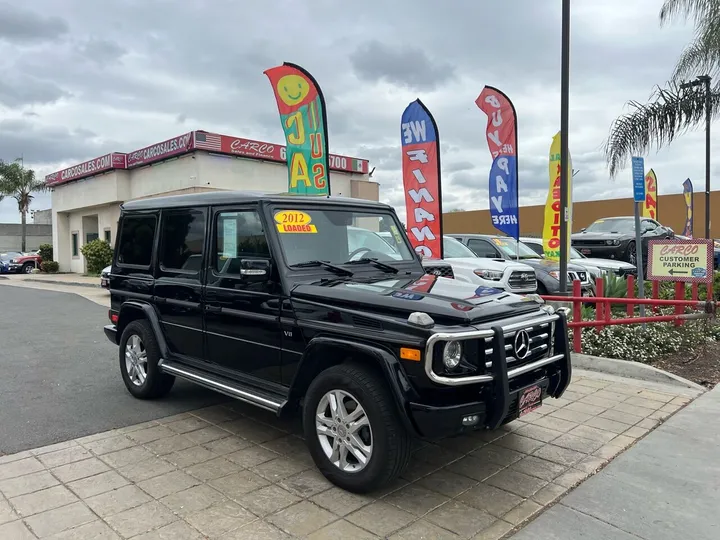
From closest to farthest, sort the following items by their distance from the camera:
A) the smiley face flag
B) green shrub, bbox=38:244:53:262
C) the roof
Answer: the roof < the smiley face flag < green shrub, bbox=38:244:53:262

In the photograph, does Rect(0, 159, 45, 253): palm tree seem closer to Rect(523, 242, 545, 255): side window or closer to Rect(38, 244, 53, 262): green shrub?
Rect(38, 244, 53, 262): green shrub

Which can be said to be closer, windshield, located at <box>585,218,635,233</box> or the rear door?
the rear door

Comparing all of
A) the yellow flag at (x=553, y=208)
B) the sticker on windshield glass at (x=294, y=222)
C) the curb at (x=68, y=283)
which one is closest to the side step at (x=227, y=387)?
the sticker on windshield glass at (x=294, y=222)

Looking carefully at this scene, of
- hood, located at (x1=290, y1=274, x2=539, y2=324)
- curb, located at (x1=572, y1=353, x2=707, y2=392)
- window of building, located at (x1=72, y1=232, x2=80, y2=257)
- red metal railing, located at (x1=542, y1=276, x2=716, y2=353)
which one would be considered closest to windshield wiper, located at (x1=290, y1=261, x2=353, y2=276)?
hood, located at (x1=290, y1=274, x2=539, y2=324)

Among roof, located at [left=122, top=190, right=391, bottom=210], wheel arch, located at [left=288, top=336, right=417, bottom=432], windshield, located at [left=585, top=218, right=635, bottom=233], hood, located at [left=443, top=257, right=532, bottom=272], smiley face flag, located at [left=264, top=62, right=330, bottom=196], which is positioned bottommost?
wheel arch, located at [left=288, top=336, right=417, bottom=432]

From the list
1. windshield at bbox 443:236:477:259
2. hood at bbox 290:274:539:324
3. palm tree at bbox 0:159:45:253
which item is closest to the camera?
hood at bbox 290:274:539:324

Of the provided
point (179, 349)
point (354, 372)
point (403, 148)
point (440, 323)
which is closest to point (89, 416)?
point (179, 349)

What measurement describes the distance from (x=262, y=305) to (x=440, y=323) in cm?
146

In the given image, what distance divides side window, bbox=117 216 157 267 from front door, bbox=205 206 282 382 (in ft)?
3.66

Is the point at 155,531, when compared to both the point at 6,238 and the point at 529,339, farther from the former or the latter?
the point at 6,238

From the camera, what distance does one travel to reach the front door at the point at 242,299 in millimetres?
4156

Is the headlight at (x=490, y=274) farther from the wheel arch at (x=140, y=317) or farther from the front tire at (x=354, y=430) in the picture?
the front tire at (x=354, y=430)

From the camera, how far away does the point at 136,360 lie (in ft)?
18.5

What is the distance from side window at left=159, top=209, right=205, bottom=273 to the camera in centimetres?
493
